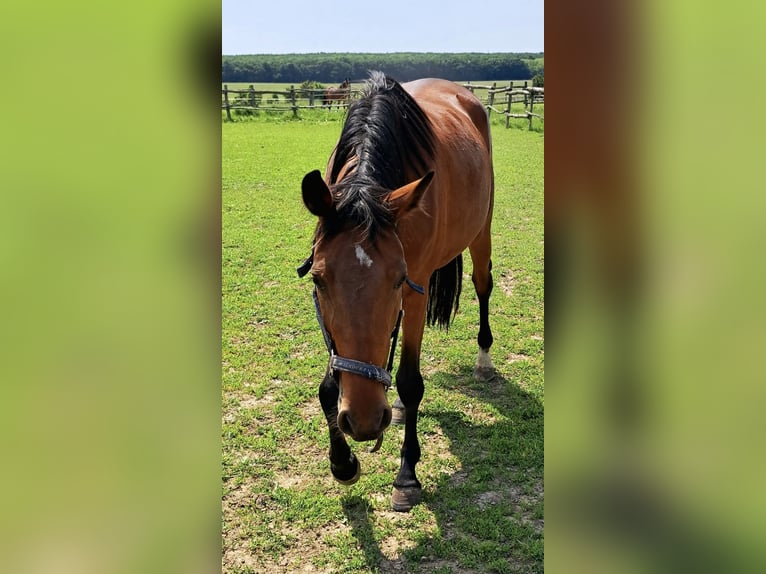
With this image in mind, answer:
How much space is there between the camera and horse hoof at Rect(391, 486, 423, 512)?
9.27 feet

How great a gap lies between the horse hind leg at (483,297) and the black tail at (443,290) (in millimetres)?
295

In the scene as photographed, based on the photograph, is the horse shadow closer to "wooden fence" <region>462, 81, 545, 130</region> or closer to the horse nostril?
the horse nostril

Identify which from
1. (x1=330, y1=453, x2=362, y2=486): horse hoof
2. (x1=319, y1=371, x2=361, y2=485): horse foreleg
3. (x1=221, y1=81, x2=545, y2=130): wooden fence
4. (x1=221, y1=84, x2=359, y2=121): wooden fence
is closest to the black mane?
(x1=319, y1=371, x2=361, y2=485): horse foreleg

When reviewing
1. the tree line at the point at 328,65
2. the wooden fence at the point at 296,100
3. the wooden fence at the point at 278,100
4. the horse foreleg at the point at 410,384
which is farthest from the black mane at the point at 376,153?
the tree line at the point at 328,65

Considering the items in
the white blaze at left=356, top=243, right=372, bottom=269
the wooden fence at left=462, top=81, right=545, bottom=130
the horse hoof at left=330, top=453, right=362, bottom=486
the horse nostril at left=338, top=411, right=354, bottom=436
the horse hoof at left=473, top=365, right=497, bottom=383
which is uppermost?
the wooden fence at left=462, top=81, right=545, bottom=130

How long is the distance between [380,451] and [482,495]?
703mm

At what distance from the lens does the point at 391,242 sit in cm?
210

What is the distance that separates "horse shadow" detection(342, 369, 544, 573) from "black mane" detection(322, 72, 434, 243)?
160 centimetres

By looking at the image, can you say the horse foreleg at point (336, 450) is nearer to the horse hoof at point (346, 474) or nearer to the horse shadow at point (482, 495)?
the horse hoof at point (346, 474)

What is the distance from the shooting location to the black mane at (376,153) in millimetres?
2107
